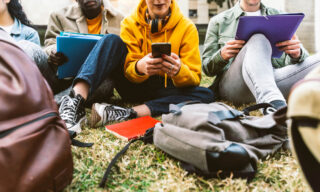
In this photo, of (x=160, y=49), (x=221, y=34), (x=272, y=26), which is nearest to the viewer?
(x=160, y=49)

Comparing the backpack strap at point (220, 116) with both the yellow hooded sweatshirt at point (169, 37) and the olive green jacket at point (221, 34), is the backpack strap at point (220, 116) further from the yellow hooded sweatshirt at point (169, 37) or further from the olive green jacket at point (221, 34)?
the olive green jacket at point (221, 34)

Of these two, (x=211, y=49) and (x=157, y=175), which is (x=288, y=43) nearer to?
(x=211, y=49)

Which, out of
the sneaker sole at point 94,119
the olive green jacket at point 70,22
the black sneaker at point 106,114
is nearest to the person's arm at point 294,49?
the black sneaker at point 106,114

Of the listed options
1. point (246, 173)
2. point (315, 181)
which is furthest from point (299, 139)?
point (246, 173)

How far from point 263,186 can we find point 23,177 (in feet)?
2.53

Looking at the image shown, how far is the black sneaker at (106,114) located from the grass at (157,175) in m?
0.34

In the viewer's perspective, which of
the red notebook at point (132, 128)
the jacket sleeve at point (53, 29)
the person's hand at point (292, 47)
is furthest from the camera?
the jacket sleeve at point (53, 29)

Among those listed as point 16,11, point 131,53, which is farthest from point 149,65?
point 16,11

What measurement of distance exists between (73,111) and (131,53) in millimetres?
587

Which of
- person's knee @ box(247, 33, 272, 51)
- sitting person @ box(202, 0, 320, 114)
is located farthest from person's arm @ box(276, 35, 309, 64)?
person's knee @ box(247, 33, 272, 51)

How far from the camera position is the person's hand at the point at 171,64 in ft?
4.90

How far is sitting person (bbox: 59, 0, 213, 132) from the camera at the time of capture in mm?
1608

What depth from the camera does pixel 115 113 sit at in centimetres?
159

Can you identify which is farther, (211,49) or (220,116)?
(211,49)
